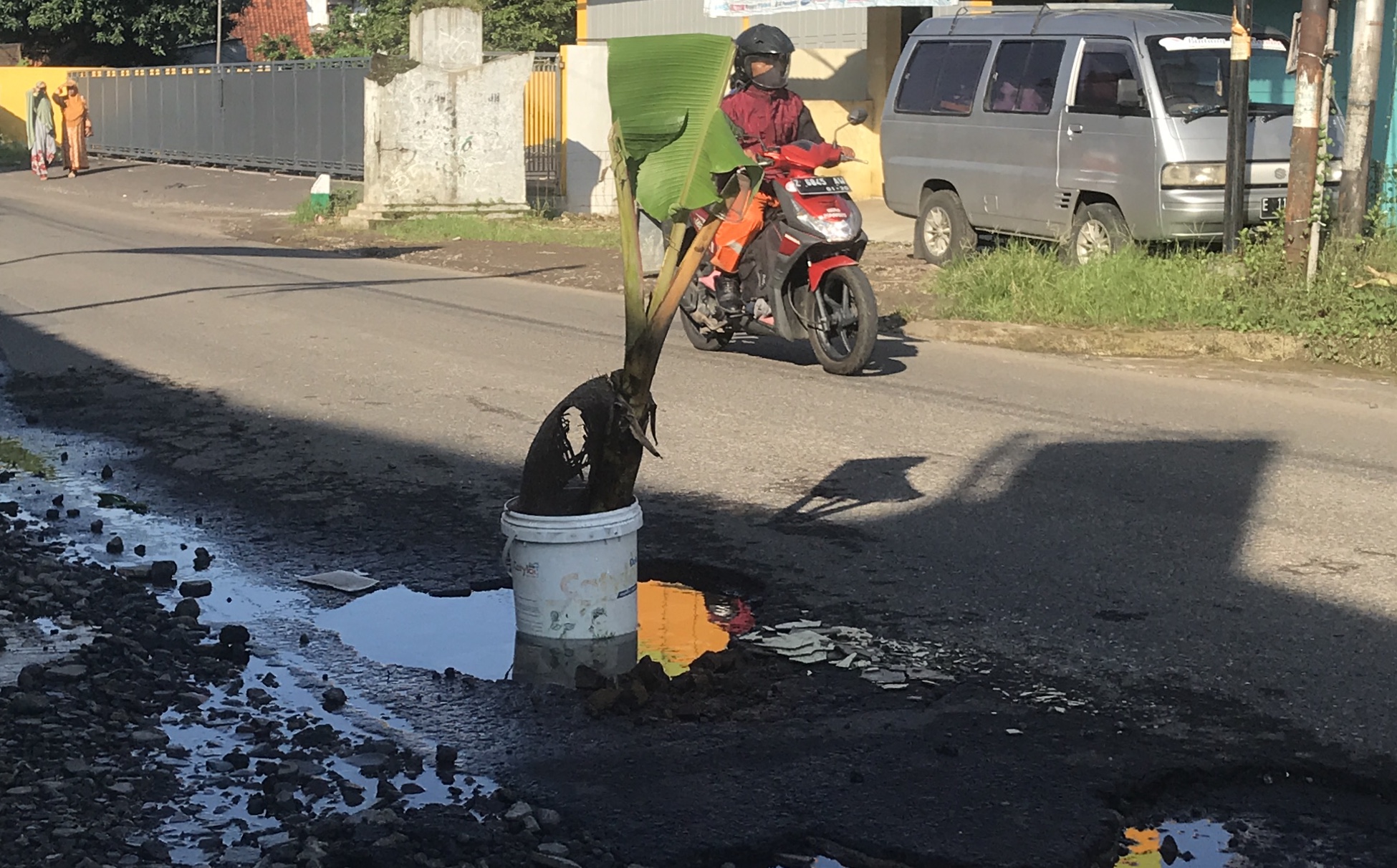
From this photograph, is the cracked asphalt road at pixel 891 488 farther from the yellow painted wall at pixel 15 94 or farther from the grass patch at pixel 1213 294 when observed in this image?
the yellow painted wall at pixel 15 94

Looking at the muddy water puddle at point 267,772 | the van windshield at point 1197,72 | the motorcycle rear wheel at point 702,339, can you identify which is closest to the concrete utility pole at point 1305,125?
the van windshield at point 1197,72

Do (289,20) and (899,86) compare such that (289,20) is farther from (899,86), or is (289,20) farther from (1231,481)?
(1231,481)

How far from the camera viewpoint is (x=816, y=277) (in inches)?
392

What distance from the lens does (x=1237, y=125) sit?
1238 centimetres

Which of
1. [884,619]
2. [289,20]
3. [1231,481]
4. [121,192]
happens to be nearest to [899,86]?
[1231,481]

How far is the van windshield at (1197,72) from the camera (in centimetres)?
1334

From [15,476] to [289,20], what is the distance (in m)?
67.0

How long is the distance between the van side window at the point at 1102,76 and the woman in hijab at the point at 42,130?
93.7 ft

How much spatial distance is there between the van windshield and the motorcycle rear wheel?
456cm

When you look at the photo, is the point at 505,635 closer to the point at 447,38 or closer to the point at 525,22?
the point at 447,38

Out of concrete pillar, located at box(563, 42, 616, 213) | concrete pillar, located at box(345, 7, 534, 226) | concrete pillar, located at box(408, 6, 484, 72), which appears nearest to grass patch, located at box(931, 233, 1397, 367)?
concrete pillar, located at box(345, 7, 534, 226)

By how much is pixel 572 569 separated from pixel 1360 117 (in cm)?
970

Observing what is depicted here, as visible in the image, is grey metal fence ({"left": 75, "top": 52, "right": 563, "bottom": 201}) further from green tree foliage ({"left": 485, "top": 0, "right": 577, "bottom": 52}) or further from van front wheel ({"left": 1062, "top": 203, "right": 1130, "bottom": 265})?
van front wheel ({"left": 1062, "top": 203, "right": 1130, "bottom": 265})

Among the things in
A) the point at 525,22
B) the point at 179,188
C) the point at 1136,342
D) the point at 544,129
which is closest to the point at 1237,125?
the point at 1136,342
